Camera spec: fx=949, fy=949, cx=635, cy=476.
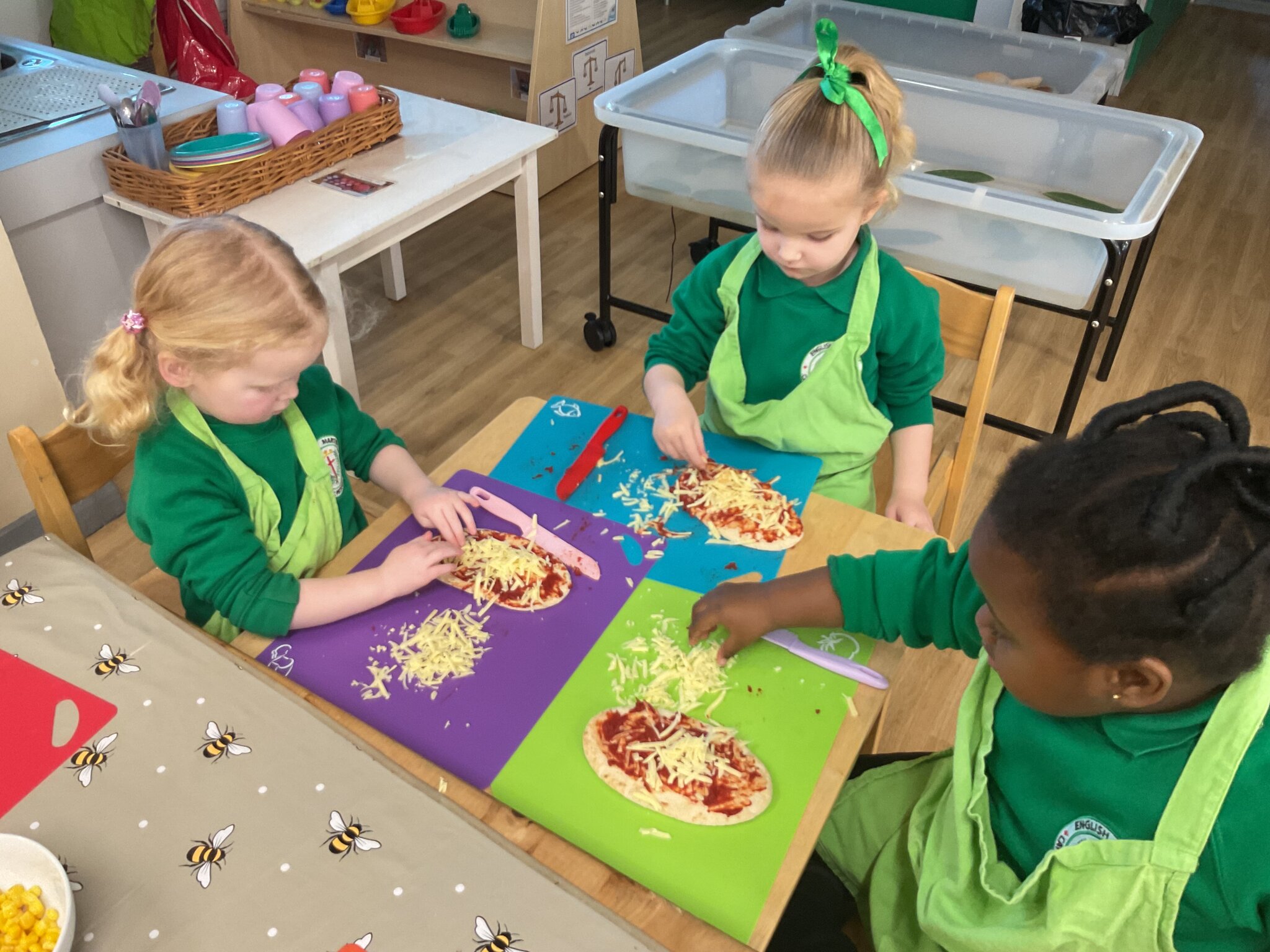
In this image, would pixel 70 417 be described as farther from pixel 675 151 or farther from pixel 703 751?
pixel 675 151

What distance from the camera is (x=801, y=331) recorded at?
4.43 feet

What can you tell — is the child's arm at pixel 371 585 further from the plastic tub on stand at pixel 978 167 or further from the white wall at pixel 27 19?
the white wall at pixel 27 19

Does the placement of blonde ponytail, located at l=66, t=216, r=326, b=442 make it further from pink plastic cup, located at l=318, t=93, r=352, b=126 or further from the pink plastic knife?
pink plastic cup, located at l=318, t=93, r=352, b=126

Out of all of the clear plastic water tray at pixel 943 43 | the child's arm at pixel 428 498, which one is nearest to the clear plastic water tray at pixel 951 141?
the clear plastic water tray at pixel 943 43

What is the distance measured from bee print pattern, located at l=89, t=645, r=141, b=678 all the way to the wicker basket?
46.6 inches

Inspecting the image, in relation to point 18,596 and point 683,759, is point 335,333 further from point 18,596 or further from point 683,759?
point 683,759

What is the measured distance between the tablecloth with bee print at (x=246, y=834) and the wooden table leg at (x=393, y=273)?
218 cm

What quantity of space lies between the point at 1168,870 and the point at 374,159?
202cm

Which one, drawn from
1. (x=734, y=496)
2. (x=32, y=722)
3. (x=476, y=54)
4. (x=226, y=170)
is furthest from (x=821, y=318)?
(x=476, y=54)

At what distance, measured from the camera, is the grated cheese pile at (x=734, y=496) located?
1.09 metres

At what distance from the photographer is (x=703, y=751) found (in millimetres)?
823

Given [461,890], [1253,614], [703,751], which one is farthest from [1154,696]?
[461,890]

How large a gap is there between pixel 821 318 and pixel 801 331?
0.03 m

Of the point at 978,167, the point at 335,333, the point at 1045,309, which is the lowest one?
the point at 1045,309
